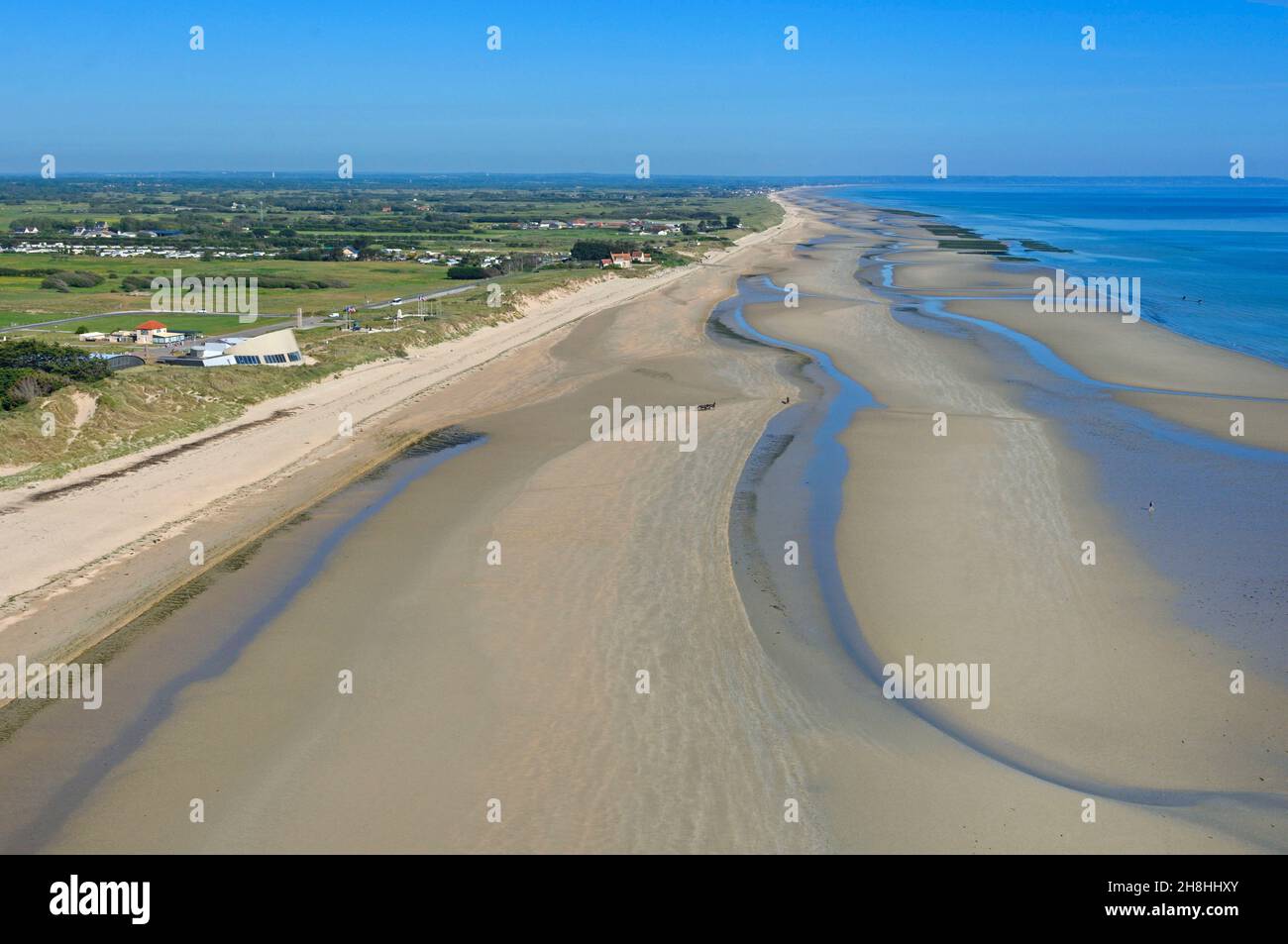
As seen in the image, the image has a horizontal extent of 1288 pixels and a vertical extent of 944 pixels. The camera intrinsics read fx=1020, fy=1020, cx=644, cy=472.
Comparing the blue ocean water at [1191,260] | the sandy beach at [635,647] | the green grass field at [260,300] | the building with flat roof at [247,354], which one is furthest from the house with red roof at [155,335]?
the blue ocean water at [1191,260]

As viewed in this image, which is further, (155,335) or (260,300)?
(260,300)

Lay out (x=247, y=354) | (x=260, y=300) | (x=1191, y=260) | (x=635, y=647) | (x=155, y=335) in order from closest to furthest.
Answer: (x=635, y=647), (x=247, y=354), (x=155, y=335), (x=260, y=300), (x=1191, y=260)

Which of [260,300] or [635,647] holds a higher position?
[260,300]

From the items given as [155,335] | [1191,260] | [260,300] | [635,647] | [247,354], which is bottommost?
[635,647]

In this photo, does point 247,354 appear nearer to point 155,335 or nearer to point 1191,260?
point 155,335

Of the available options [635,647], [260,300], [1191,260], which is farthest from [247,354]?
[1191,260]

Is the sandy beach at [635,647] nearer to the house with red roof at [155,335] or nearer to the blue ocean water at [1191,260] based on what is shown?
the house with red roof at [155,335]
